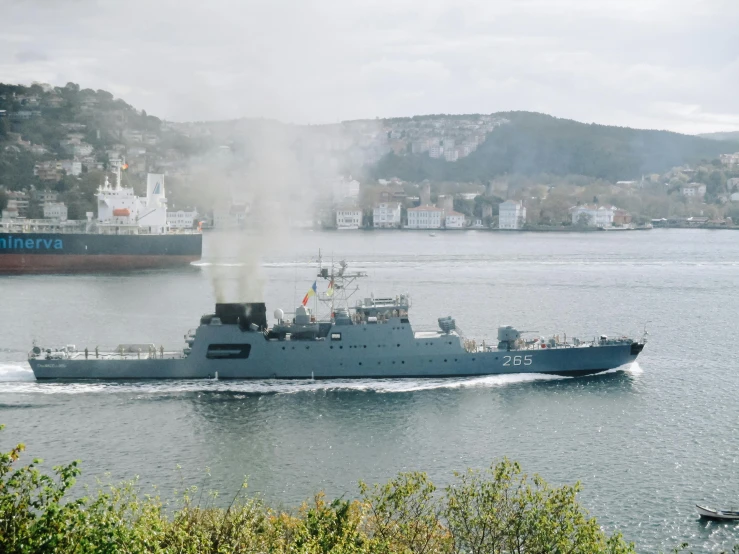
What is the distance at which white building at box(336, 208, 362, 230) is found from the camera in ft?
429

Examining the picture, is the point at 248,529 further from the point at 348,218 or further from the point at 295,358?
the point at 348,218

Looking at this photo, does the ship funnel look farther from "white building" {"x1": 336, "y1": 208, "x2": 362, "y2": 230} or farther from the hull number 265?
"white building" {"x1": 336, "y1": 208, "x2": 362, "y2": 230}

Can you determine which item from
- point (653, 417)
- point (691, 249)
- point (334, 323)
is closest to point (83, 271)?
point (334, 323)

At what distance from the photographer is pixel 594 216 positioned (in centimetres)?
13362

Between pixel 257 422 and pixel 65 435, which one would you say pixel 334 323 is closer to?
pixel 257 422

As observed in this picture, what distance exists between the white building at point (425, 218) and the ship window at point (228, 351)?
10954 cm

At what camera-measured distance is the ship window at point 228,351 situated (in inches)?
1114

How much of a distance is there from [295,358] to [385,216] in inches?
4385

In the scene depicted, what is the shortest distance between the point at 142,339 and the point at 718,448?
22.4 metres

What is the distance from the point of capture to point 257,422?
24.1 metres

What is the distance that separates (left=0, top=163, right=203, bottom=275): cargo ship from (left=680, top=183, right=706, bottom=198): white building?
122669mm

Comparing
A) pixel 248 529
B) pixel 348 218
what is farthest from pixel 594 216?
pixel 248 529

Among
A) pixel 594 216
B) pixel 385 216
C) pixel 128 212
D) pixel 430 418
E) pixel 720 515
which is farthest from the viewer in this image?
pixel 385 216

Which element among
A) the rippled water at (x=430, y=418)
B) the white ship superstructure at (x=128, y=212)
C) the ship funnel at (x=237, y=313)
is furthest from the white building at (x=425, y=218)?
the ship funnel at (x=237, y=313)
